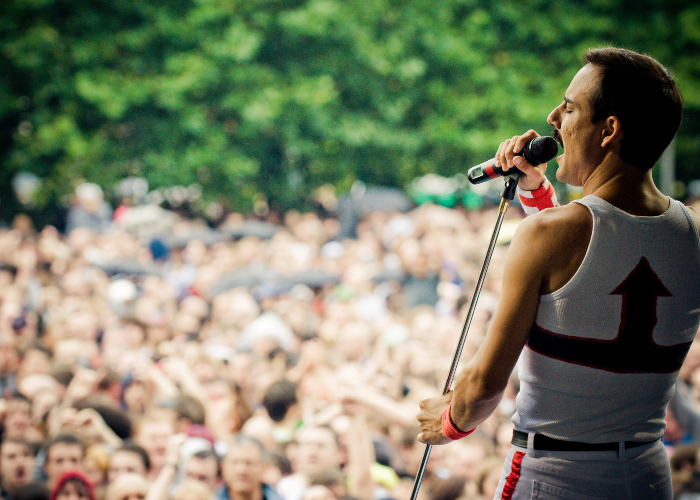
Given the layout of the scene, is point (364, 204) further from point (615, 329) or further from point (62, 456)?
point (615, 329)

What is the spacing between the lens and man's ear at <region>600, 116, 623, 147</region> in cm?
128

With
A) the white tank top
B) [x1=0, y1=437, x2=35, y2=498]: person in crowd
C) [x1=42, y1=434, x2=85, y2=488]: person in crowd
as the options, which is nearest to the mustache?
the white tank top

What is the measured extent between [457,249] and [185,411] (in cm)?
448

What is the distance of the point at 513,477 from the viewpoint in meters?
1.33

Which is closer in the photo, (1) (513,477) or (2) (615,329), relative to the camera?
(2) (615,329)

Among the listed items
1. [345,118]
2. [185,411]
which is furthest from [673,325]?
[345,118]

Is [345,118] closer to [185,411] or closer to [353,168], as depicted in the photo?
[353,168]

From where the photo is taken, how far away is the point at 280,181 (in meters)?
13.0

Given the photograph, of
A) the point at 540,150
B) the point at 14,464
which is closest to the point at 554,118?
the point at 540,150

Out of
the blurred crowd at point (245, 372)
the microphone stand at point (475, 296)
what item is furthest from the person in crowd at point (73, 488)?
the microphone stand at point (475, 296)

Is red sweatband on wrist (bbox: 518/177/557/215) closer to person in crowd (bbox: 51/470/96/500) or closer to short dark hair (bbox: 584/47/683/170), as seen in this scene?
short dark hair (bbox: 584/47/683/170)

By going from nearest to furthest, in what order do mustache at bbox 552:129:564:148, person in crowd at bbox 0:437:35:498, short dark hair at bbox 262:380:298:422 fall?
mustache at bbox 552:129:564:148 → person in crowd at bbox 0:437:35:498 → short dark hair at bbox 262:380:298:422

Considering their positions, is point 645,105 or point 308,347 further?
point 308,347

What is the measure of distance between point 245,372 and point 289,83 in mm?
8871
